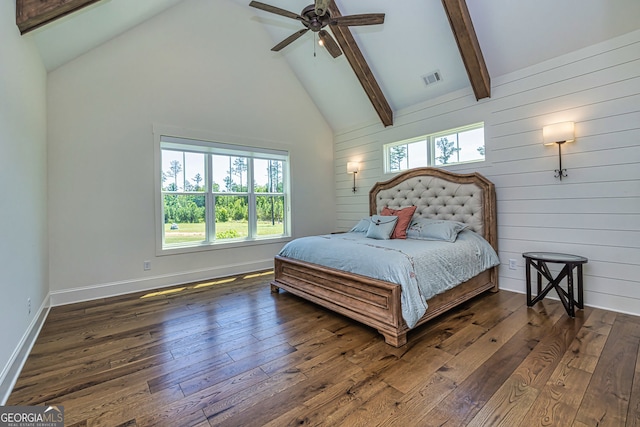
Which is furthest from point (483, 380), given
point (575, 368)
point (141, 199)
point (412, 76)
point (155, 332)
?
point (141, 199)

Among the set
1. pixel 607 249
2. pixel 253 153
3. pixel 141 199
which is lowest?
pixel 607 249

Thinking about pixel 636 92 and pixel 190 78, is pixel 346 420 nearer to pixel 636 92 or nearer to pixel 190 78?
pixel 636 92

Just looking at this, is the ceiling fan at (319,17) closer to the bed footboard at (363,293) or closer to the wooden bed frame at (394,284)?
the wooden bed frame at (394,284)

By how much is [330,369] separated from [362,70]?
13.4 ft

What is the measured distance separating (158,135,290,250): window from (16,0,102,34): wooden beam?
67.8 inches

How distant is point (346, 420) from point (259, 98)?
469cm

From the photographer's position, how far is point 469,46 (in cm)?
→ 322

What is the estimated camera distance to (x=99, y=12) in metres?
2.86

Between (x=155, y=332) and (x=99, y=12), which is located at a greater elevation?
(x=99, y=12)

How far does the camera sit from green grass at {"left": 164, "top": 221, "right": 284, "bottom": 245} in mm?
4082

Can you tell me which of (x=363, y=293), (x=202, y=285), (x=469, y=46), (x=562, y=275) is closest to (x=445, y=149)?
(x=469, y=46)

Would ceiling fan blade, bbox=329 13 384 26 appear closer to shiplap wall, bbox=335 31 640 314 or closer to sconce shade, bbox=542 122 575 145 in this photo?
shiplap wall, bbox=335 31 640 314

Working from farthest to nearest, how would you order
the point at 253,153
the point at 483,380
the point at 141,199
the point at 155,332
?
the point at 253,153 < the point at 141,199 < the point at 155,332 < the point at 483,380

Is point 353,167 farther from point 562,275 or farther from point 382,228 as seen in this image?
point 562,275
